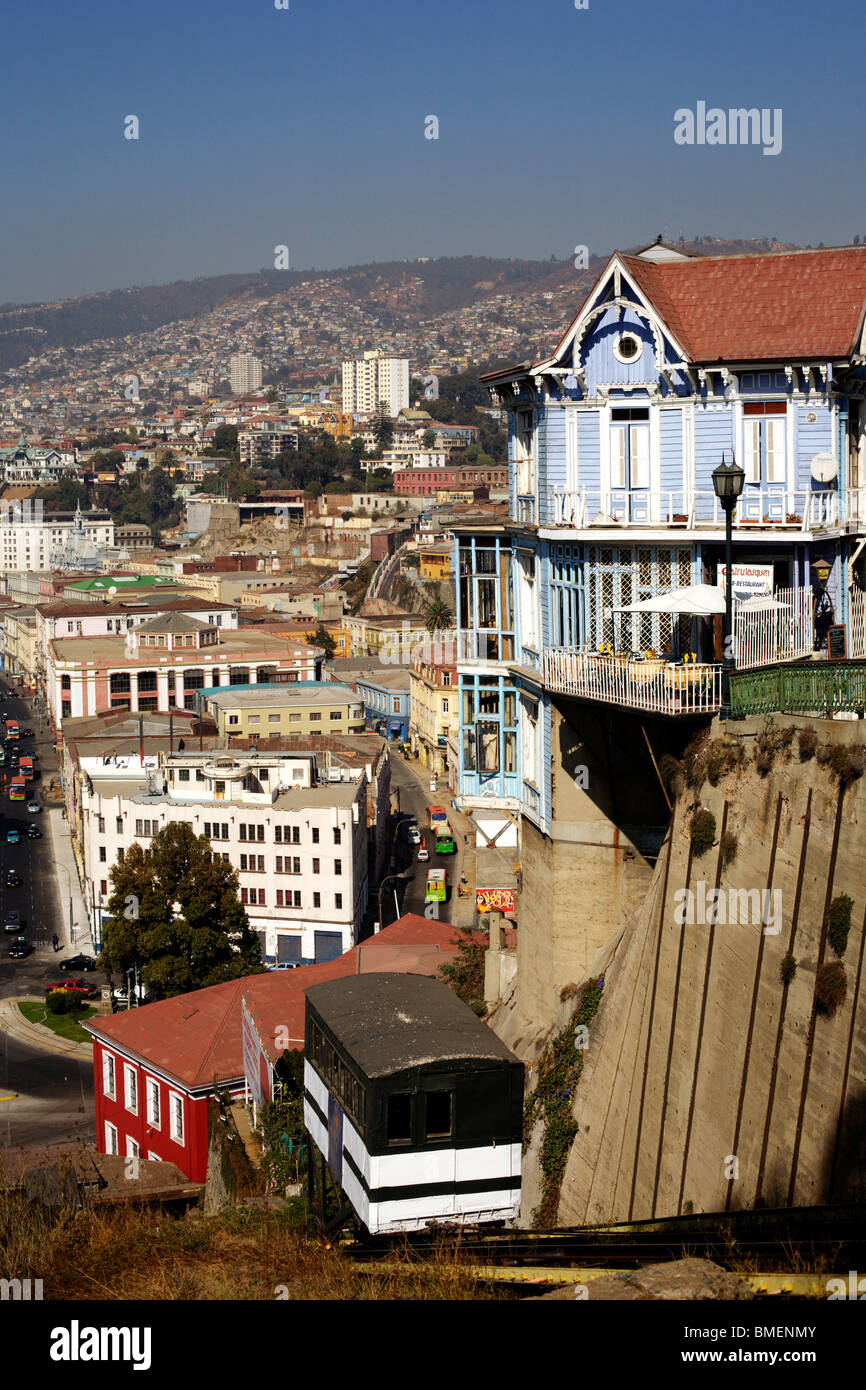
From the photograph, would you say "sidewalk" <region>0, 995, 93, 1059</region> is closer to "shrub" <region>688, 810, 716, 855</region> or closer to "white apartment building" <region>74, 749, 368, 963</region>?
"white apartment building" <region>74, 749, 368, 963</region>

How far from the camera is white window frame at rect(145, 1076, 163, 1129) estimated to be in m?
37.5

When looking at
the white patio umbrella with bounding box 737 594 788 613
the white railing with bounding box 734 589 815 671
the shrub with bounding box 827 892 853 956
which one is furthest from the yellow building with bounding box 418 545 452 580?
the shrub with bounding box 827 892 853 956

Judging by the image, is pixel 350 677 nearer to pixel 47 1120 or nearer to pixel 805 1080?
pixel 47 1120

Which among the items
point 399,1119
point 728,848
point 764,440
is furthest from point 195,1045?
point 728,848

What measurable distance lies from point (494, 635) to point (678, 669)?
5.52 metres

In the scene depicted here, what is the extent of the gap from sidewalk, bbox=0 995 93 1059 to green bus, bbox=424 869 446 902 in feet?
56.2

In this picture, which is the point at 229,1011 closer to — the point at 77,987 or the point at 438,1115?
the point at 77,987

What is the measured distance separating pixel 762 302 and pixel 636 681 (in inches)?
192

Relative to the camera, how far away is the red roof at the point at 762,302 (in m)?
18.0

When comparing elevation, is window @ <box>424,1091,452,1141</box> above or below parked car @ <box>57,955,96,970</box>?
above

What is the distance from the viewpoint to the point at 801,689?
15484 mm

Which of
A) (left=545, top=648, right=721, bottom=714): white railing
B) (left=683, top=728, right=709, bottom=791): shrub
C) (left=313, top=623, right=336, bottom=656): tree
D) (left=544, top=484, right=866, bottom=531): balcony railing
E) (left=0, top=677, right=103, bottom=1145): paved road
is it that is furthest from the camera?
(left=313, top=623, right=336, bottom=656): tree

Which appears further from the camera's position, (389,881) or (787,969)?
(389,881)

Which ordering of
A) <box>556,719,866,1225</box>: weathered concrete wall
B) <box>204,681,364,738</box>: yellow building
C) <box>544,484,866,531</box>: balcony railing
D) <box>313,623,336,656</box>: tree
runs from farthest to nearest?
<box>313,623,336,656</box>: tree < <box>204,681,364,738</box>: yellow building < <box>544,484,866,531</box>: balcony railing < <box>556,719,866,1225</box>: weathered concrete wall
